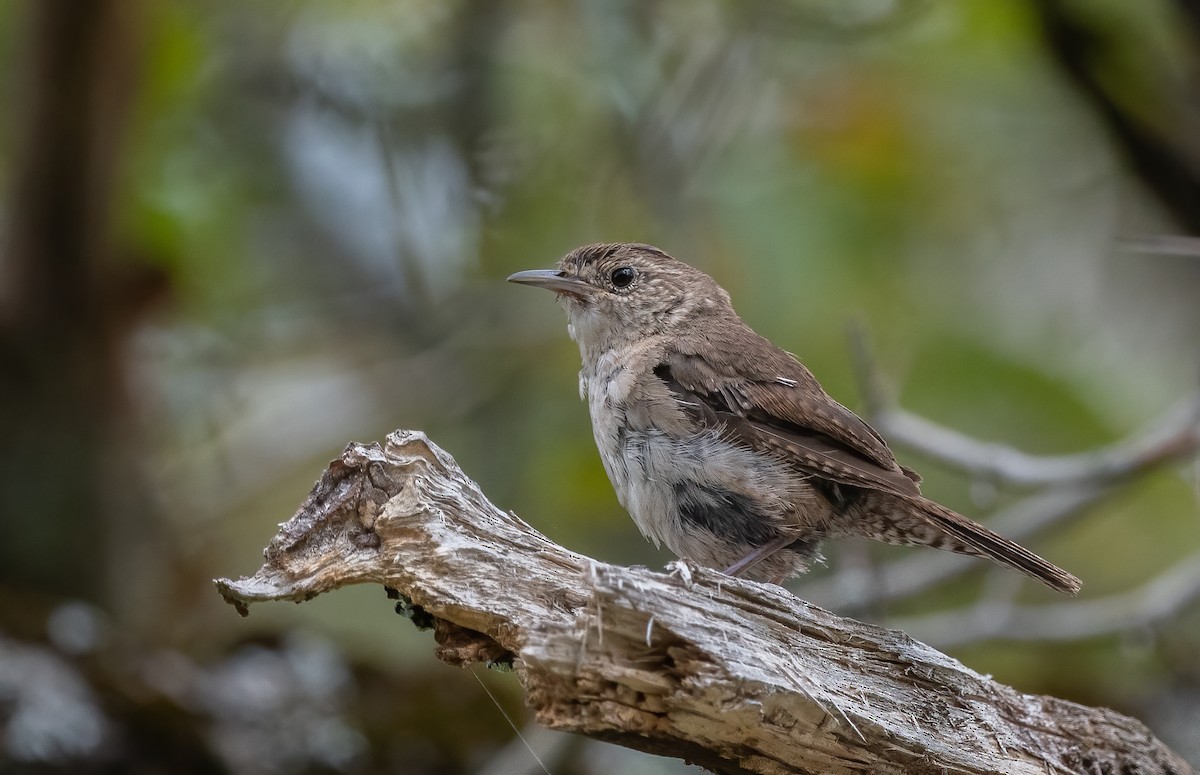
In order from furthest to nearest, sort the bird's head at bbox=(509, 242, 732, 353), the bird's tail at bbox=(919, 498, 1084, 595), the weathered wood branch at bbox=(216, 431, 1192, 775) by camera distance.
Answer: the bird's head at bbox=(509, 242, 732, 353) → the bird's tail at bbox=(919, 498, 1084, 595) → the weathered wood branch at bbox=(216, 431, 1192, 775)

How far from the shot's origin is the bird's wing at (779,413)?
11.6ft

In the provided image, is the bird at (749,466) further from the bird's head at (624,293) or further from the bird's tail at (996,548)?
the bird's head at (624,293)

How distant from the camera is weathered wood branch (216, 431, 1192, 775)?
8.34 feet

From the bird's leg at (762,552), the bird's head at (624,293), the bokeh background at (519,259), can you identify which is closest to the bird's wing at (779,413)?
the bird's leg at (762,552)

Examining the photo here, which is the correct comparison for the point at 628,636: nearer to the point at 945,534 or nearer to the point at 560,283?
the point at 945,534

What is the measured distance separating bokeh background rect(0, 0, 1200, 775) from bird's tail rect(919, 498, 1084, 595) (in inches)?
75.5

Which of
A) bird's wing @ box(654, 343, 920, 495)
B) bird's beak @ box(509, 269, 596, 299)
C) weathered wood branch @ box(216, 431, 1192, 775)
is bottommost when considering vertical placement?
weathered wood branch @ box(216, 431, 1192, 775)

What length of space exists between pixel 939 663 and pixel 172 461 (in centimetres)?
542

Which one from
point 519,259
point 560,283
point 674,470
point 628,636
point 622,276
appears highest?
point 519,259

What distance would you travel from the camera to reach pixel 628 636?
8.32 ft

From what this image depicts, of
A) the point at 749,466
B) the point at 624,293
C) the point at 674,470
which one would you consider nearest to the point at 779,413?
the point at 749,466

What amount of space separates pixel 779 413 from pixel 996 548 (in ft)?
2.47

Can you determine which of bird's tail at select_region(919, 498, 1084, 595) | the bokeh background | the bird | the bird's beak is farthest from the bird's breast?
the bokeh background

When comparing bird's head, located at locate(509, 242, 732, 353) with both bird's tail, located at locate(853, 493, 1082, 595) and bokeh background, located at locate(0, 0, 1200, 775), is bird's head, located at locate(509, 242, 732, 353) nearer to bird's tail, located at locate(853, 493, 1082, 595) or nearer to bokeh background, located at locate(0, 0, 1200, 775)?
bird's tail, located at locate(853, 493, 1082, 595)
